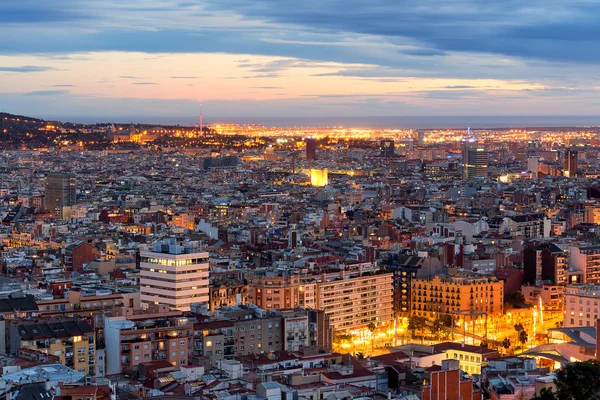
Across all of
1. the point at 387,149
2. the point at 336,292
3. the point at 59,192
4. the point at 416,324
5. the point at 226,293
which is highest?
the point at 226,293

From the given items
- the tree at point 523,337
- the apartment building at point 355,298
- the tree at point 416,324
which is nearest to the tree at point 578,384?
the tree at point 523,337

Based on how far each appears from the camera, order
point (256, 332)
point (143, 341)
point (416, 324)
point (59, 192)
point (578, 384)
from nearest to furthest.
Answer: point (578, 384)
point (143, 341)
point (256, 332)
point (416, 324)
point (59, 192)

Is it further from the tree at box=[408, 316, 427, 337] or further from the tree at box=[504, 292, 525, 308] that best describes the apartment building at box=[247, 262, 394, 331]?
the tree at box=[504, 292, 525, 308]

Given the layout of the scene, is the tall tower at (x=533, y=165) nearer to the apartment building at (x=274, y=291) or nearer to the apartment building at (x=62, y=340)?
the apartment building at (x=274, y=291)

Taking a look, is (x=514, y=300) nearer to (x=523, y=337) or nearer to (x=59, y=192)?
(x=523, y=337)

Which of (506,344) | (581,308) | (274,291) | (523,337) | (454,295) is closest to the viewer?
(506,344)

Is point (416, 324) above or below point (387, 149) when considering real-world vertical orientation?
above

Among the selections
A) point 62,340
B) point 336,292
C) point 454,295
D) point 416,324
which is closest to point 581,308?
point 454,295

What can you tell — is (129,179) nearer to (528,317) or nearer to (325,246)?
(325,246)
